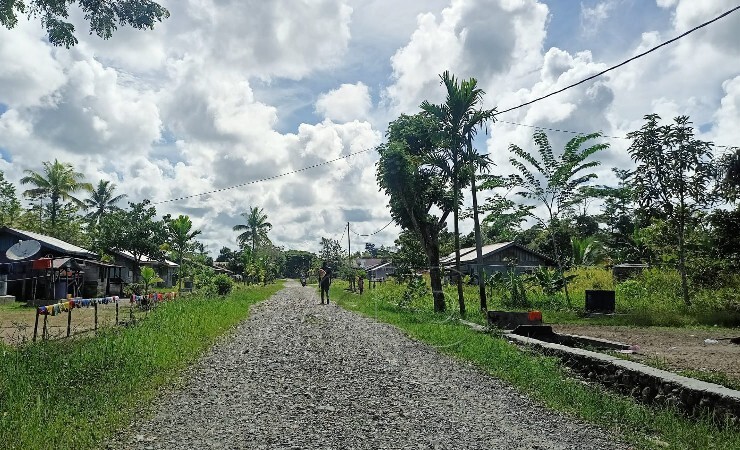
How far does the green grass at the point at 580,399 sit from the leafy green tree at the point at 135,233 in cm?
3625

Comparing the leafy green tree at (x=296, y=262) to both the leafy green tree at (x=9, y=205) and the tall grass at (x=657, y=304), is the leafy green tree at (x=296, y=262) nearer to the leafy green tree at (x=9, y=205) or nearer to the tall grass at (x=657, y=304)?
the leafy green tree at (x=9, y=205)

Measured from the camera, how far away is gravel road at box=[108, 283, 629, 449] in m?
5.22

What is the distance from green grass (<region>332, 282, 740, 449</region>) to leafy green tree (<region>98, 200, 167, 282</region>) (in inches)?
1427

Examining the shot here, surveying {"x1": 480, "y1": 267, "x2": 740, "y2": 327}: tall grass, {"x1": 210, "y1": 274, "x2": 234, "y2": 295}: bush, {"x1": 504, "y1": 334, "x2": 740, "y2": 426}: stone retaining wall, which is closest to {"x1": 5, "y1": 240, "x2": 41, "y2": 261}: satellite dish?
{"x1": 210, "y1": 274, "x2": 234, "y2": 295}: bush

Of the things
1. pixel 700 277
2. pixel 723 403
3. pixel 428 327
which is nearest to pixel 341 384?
pixel 723 403

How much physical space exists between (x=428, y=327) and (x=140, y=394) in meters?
8.77

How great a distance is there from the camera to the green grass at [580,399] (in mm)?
5234

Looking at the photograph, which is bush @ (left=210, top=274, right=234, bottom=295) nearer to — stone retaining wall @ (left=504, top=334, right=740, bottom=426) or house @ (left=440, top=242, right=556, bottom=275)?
house @ (left=440, top=242, right=556, bottom=275)

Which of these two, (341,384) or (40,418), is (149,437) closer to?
(40,418)

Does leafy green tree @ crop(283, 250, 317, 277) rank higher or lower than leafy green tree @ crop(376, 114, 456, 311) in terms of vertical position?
higher

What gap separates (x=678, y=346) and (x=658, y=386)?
16.5 ft

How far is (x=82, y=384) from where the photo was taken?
7.03 meters

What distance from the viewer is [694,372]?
288 inches

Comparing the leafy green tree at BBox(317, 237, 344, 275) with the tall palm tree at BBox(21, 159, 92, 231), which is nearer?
the tall palm tree at BBox(21, 159, 92, 231)
